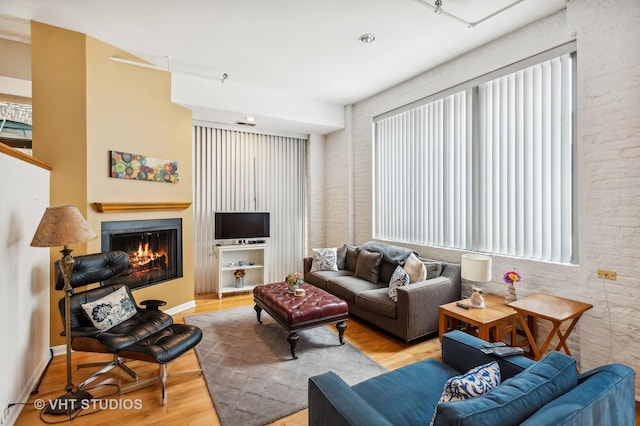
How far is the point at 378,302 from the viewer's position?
3402 mm

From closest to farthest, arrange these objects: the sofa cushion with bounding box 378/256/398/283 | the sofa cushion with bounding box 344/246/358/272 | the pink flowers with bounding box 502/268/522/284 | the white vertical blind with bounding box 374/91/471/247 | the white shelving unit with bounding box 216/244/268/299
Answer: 1. the pink flowers with bounding box 502/268/522/284
2. the white vertical blind with bounding box 374/91/471/247
3. the sofa cushion with bounding box 378/256/398/283
4. the sofa cushion with bounding box 344/246/358/272
5. the white shelving unit with bounding box 216/244/268/299

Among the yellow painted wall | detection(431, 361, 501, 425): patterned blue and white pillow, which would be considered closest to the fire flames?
the yellow painted wall

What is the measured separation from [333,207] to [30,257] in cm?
420

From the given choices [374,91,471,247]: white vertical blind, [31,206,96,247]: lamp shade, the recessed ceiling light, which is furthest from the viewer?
[374,91,471,247]: white vertical blind

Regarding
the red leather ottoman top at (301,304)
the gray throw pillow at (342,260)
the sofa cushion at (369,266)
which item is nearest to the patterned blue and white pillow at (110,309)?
the red leather ottoman top at (301,304)

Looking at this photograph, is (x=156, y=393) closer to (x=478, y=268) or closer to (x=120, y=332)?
(x=120, y=332)

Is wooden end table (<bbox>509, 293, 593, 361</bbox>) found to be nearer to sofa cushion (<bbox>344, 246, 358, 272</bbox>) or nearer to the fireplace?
sofa cushion (<bbox>344, 246, 358, 272</bbox>)

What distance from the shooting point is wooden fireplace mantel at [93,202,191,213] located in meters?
3.30

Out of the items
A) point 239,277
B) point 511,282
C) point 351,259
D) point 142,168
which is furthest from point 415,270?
point 142,168

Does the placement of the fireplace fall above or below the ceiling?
below

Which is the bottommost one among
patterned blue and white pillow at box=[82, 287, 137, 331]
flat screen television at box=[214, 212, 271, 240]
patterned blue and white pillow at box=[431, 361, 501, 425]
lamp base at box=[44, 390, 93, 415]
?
lamp base at box=[44, 390, 93, 415]

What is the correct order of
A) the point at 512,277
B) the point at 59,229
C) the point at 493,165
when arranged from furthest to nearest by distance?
1. the point at 493,165
2. the point at 512,277
3. the point at 59,229

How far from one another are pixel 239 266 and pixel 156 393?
2765mm

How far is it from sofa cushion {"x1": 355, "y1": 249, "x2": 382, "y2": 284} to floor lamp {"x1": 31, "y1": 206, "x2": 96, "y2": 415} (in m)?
3.04
